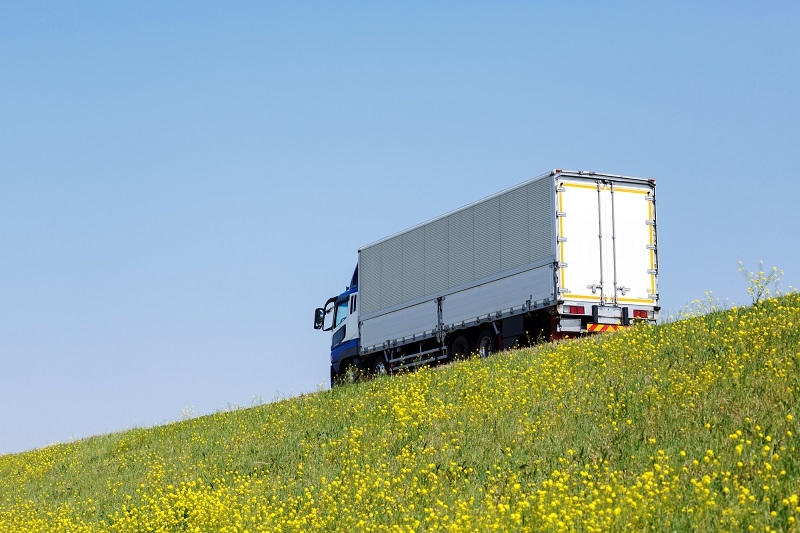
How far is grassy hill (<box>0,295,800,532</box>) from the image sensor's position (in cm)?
1031

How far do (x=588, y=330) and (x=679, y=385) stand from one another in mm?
10391

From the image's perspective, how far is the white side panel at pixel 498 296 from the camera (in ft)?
83.1

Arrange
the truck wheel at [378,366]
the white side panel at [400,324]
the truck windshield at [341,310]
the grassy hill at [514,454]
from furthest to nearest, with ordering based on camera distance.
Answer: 1. the truck windshield at [341,310]
2. the truck wheel at [378,366]
3. the white side panel at [400,324]
4. the grassy hill at [514,454]

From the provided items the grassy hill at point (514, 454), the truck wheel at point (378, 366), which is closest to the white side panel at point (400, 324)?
the truck wheel at point (378, 366)

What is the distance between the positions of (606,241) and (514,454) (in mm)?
12873

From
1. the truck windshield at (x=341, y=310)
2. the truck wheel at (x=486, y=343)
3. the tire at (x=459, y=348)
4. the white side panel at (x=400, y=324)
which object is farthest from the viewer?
the truck windshield at (x=341, y=310)

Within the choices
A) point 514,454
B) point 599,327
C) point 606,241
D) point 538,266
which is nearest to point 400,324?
point 538,266

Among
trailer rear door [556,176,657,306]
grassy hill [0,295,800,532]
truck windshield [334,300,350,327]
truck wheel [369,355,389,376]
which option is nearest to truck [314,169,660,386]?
trailer rear door [556,176,657,306]

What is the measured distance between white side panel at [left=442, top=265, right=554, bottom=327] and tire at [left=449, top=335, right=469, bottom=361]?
445 mm

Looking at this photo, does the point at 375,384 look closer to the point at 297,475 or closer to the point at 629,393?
the point at 297,475

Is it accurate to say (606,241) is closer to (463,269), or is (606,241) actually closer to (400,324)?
(463,269)

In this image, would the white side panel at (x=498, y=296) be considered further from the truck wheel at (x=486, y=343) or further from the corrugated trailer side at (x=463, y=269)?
the truck wheel at (x=486, y=343)

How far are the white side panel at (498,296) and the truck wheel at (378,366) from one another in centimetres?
366

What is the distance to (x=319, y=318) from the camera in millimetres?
34719
